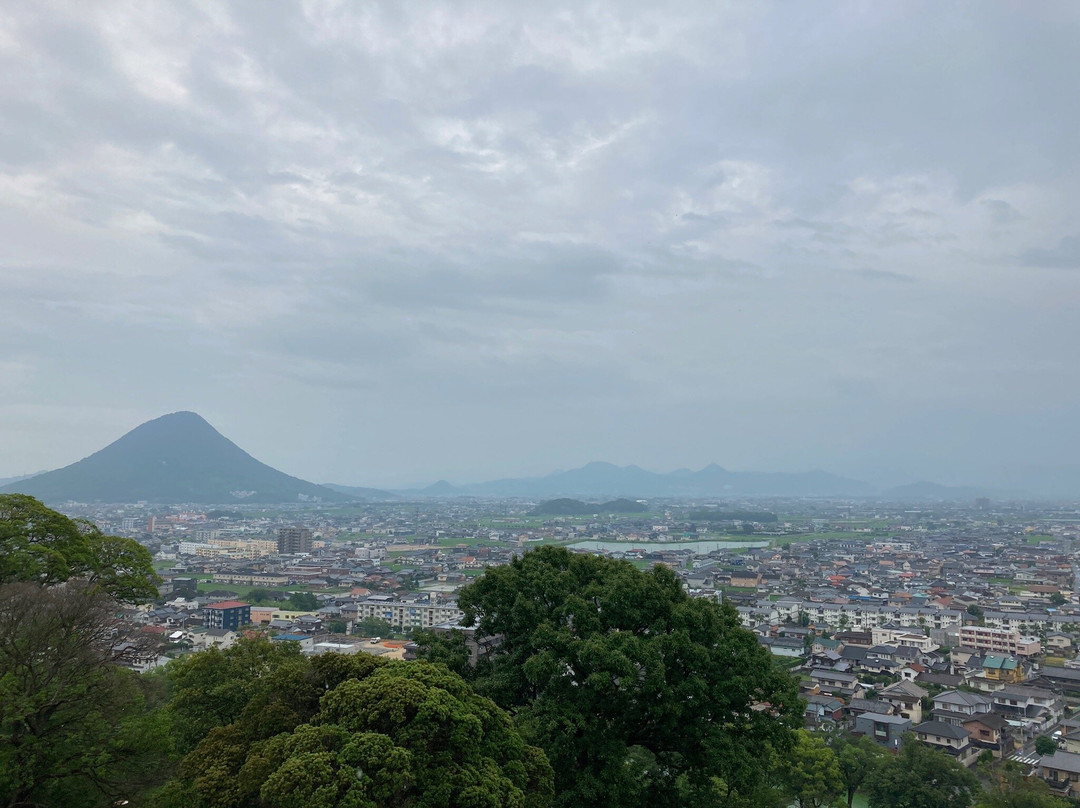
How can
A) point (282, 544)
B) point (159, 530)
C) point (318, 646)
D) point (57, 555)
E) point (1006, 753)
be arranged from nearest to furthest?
point (57, 555) → point (1006, 753) → point (318, 646) → point (282, 544) → point (159, 530)

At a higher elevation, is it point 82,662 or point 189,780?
point 82,662

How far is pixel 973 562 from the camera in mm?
52375

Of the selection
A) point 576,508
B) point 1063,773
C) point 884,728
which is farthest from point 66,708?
point 576,508

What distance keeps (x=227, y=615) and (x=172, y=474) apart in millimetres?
124127

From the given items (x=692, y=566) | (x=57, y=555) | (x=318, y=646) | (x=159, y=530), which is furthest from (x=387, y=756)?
(x=159, y=530)

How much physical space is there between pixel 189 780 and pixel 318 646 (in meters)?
19.8

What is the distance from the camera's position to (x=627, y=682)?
6.68m

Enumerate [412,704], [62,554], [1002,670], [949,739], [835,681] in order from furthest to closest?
[1002,670] < [835,681] < [949,739] < [62,554] < [412,704]

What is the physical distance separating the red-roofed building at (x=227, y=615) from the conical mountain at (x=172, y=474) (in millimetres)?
97156

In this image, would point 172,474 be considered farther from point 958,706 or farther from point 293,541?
point 958,706

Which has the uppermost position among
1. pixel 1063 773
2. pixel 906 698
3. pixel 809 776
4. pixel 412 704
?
pixel 412 704

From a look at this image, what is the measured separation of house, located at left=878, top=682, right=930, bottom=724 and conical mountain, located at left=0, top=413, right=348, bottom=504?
398ft

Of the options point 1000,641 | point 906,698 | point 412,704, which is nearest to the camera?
point 412,704

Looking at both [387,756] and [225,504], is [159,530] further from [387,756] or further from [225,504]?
[387,756]
